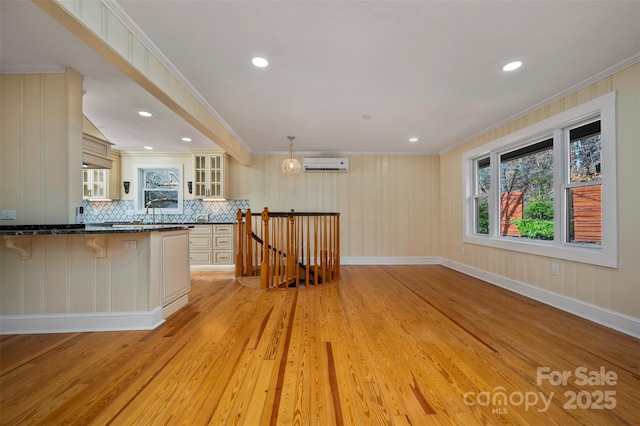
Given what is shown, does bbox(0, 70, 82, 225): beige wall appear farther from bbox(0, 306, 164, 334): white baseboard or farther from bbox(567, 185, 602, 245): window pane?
bbox(567, 185, 602, 245): window pane

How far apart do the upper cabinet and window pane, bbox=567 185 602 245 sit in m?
5.71

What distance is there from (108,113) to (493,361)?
5277mm

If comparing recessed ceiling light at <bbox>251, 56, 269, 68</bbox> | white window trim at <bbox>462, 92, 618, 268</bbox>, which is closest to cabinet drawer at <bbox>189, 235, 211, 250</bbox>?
recessed ceiling light at <bbox>251, 56, 269, 68</bbox>

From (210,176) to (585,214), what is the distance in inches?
240

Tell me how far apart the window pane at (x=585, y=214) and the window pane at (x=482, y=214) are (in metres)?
→ 1.41

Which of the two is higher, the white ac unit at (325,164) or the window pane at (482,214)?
the white ac unit at (325,164)

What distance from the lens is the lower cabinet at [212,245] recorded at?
5113 millimetres

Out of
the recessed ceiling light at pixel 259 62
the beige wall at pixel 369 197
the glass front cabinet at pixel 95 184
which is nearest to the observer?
the recessed ceiling light at pixel 259 62

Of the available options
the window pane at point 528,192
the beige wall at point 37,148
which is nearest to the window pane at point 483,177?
the window pane at point 528,192

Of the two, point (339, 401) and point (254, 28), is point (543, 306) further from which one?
point (254, 28)

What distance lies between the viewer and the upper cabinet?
542 centimetres

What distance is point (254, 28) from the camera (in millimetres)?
1896

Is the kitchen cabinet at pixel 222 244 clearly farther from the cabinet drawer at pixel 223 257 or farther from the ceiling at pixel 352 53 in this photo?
the ceiling at pixel 352 53

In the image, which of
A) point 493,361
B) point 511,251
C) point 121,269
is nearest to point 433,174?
point 511,251
